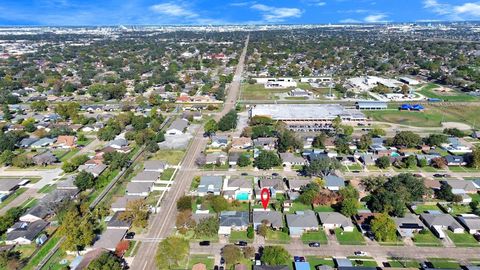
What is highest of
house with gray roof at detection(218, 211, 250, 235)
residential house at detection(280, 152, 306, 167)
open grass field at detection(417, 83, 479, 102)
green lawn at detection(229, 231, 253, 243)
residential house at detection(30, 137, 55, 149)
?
open grass field at detection(417, 83, 479, 102)

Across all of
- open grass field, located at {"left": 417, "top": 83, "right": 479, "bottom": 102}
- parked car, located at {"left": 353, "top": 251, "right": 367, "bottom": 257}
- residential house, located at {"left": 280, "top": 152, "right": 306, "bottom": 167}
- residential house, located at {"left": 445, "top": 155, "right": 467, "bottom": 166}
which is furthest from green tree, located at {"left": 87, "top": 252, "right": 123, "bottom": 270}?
open grass field, located at {"left": 417, "top": 83, "right": 479, "bottom": 102}

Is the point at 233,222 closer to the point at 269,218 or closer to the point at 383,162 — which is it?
the point at 269,218

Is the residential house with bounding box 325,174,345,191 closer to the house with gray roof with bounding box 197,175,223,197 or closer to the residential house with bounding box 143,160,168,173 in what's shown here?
the house with gray roof with bounding box 197,175,223,197

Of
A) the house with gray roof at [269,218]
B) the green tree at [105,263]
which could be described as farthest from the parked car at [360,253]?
the green tree at [105,263]

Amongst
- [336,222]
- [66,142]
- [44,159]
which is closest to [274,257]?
[336,222]

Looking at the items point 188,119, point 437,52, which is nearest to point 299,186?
point 188,119

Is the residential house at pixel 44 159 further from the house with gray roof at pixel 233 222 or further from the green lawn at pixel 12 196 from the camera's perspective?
the house with gray roof at pixel 233 222

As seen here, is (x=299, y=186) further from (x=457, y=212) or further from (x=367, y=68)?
(x=367, y=68)
